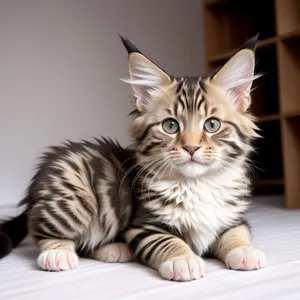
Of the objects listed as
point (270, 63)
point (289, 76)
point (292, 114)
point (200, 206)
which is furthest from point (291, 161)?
point (200, 206)

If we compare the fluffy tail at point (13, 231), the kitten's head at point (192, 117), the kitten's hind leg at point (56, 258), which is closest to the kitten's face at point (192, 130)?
the kitten's head at point (192, 117)

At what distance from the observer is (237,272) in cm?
108

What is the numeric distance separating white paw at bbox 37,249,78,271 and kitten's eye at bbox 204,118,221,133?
44cm

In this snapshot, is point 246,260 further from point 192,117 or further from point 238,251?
point 192,117

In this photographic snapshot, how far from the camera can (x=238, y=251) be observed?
1131 millimetres

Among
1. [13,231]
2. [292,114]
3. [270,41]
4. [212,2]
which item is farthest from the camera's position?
[212,2]

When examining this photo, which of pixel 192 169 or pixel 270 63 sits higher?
pixel 270 63

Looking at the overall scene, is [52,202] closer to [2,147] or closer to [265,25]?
[2,147]

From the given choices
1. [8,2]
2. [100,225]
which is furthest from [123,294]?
[8,2]

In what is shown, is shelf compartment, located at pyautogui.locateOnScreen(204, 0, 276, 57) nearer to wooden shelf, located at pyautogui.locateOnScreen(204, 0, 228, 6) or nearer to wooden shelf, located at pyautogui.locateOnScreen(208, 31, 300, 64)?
wooden shelf, located at pyautogui.locateOnScreen(204, 0, 228, 6)

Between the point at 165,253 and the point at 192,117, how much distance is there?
324mm

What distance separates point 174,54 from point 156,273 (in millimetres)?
2200

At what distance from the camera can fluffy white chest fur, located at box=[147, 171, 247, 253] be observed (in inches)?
48.6

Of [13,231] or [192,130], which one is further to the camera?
[13,231]
